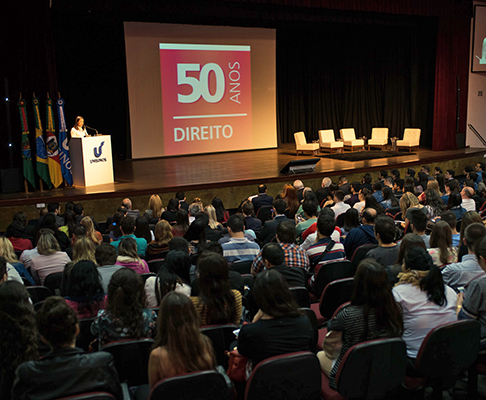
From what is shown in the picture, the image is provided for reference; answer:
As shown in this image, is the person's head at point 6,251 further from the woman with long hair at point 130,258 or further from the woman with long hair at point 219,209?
the woman with long hair at point 219,209

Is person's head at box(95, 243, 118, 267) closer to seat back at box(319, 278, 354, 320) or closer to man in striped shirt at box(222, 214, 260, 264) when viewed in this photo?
man in striped shirt at box(222, 214, 260, 264)

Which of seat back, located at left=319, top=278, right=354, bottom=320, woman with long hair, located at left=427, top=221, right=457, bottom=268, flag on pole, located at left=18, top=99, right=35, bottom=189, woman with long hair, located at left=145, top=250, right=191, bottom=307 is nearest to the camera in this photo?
woman with long hair, located at left=145, top=250, right=191, bottom=307

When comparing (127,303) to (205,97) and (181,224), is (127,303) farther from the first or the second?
(205,97)

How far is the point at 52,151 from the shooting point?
27.6 feet

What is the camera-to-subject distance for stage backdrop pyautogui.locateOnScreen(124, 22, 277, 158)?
39.2 feet

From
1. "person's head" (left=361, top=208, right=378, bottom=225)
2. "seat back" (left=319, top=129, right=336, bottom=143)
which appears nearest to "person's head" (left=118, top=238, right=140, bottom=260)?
"person's head" (left=361, top=208, right=378, bottom=225)

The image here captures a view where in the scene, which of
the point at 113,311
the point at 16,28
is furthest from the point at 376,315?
the point at 16,28

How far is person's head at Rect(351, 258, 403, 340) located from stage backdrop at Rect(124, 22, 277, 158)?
10.5 meters

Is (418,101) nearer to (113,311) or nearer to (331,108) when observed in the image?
(331,108)

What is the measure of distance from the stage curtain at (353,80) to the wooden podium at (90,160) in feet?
24.8

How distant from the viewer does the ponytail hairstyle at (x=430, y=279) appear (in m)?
2.49

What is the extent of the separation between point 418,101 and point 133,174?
28.7ft

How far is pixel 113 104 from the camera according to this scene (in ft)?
41.8

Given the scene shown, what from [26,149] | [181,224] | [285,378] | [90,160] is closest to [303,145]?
[90,160]
